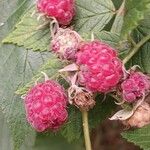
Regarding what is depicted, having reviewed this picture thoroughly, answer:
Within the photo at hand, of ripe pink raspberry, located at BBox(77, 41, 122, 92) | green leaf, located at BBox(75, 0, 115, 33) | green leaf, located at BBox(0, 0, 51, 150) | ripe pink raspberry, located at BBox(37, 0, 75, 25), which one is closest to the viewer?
ripe pink raspberry, located at BBox(77, 41, 122, 92)

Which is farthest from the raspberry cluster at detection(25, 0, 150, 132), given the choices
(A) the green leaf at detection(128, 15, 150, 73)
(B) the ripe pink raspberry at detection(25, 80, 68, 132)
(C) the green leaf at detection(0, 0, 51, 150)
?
(C) the green leaf at detection(0, 0, 51, 150)

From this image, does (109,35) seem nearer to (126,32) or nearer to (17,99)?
(126,32)

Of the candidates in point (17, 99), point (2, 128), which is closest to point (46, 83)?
point (17, 99)

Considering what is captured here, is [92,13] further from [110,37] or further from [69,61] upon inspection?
[69,61]

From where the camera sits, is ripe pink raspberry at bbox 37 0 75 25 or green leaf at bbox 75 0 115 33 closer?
ripe pink raspberry at bbox 37 0 75 25

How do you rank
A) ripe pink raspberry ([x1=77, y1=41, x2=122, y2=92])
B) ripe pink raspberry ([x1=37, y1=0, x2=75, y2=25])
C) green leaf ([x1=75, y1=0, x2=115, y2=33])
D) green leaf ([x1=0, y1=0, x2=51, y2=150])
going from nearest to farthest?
1. ripe pink raspberry ([x1=77, y1=41, x2=122, y2=92])
2. ripe pink raspberry ([x1=37, y1=0, x2=75, y2=25])
3. green leaf ([x1=75, y1=0, x2=115, y2=33])
4. green leaf ([x1=0, y1=0, x2=51, y2=150])

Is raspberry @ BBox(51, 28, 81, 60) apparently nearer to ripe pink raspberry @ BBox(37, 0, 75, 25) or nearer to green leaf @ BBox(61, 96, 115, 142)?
ripe pink raspberry @ BBox(37, 0, 75, 25)
